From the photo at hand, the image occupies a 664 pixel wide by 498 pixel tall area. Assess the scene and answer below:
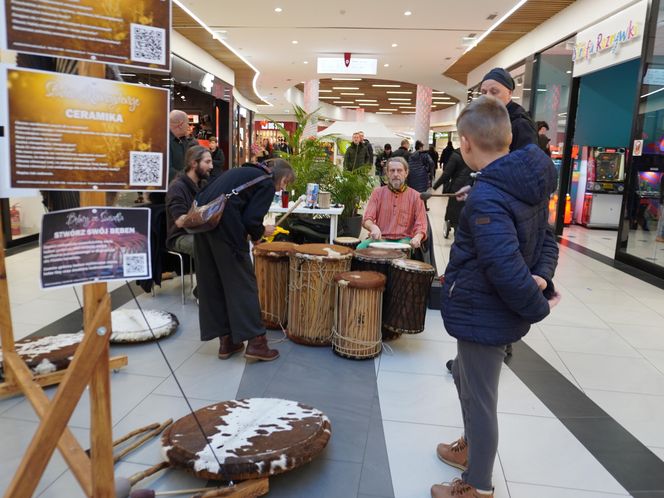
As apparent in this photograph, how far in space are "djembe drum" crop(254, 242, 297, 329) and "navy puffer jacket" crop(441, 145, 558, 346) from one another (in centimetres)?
210

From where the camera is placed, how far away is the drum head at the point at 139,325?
349 cm

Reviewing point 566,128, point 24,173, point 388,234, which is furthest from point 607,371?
point 566,128

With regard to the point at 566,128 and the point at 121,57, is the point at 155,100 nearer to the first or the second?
the point at 121,57

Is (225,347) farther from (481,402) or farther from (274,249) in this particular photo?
(481,402)

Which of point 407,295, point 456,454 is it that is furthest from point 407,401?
point 407,295

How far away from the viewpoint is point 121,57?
1455mm

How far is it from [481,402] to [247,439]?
965mm

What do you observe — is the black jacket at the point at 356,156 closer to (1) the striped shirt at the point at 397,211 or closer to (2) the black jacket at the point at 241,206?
(1) the striped shirt at the point at 397,211

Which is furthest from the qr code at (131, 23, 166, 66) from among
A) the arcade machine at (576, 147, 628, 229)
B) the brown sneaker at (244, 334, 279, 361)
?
the arcade machine at (576, 147, 628, 229)

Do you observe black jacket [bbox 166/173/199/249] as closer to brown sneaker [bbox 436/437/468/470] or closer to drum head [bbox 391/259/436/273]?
drum head [bbox 391/259/436/273]

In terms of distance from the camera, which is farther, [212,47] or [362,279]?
[212,47]

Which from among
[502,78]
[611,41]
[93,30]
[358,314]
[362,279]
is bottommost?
[358,314]

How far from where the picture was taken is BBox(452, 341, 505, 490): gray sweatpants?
1815mm

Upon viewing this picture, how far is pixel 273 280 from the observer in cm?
384
